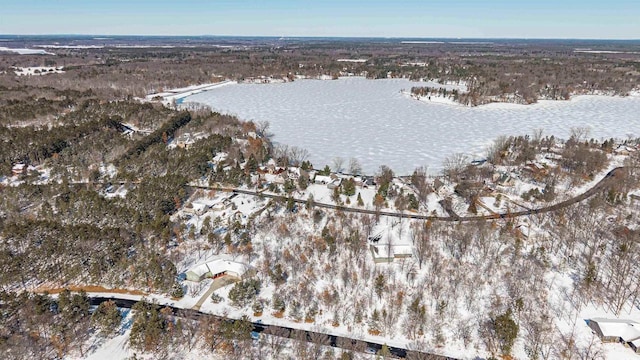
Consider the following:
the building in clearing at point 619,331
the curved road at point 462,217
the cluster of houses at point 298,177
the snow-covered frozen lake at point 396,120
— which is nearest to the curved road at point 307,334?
the building in clearing at point 619,331

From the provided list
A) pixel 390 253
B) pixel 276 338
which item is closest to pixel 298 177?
pixel 390 253

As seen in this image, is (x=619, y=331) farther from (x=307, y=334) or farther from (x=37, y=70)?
(x=37, y=70)

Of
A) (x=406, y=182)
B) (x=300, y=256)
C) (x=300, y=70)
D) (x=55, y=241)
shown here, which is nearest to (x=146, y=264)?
(x=55, y=241)

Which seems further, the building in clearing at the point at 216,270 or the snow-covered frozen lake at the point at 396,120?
the snow-covered frozen lake at the point at 396,120

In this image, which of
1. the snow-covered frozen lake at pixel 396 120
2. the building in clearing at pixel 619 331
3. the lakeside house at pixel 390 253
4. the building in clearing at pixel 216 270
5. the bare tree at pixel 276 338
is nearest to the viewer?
the bare tree at pixel 276 338

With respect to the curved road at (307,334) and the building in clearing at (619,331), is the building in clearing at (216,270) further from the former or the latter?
the building in clearing at (619,331)

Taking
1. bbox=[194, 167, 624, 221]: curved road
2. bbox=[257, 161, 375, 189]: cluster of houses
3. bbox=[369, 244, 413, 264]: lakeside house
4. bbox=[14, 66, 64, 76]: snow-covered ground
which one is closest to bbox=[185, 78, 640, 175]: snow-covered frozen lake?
bbox=[257, 161, 375, 189]: cluster of houses

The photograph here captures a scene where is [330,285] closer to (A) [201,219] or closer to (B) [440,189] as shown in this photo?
(A) [201,219]
